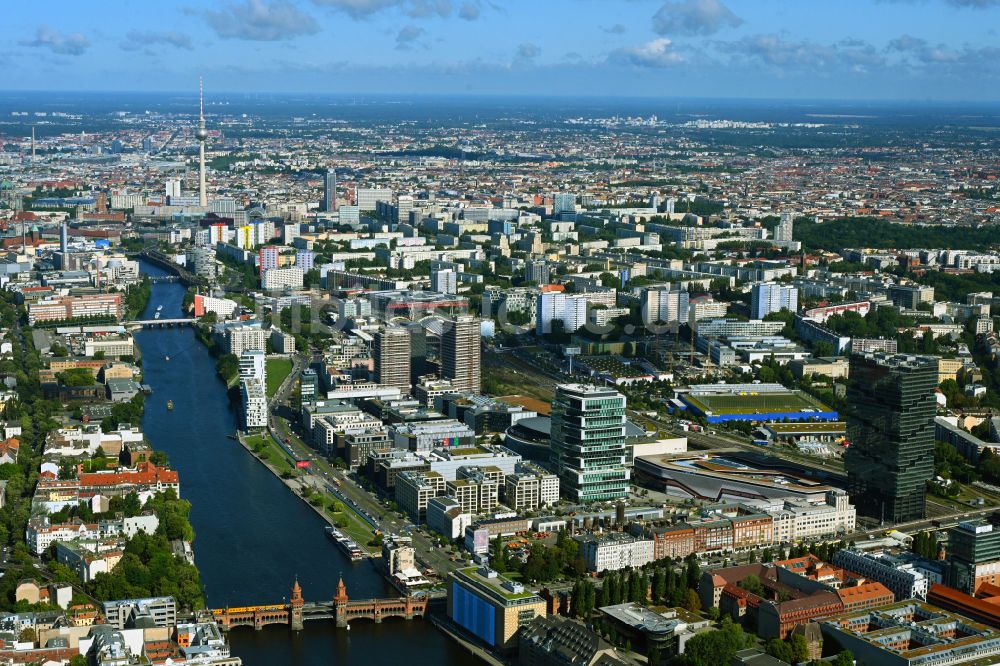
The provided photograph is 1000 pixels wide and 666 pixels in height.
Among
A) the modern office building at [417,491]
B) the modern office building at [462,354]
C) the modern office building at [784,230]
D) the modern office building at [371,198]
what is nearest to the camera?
the modern office building at [417,491]

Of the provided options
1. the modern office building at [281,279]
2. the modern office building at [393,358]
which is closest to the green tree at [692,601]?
the modern office building at [393,358]

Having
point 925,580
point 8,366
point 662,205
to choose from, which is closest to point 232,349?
point 8,366

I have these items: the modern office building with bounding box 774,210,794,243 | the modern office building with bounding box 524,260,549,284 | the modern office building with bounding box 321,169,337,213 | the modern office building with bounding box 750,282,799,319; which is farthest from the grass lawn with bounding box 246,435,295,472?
the modern office building with bounding box 321,169,337,213

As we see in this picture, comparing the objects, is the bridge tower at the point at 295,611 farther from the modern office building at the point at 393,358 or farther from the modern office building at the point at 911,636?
the modern office building at the point at 393,358

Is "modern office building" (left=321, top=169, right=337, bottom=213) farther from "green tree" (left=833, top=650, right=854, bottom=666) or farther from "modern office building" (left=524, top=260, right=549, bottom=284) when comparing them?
"green tree" (left=833, top=650, right=854, bottom=666)

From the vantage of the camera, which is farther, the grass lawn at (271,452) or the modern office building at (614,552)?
the grass lawn at (271,452)

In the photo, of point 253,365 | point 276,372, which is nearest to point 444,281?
point 276,372

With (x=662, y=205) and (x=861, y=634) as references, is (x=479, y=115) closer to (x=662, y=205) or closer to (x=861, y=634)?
(x=662, y=205)
